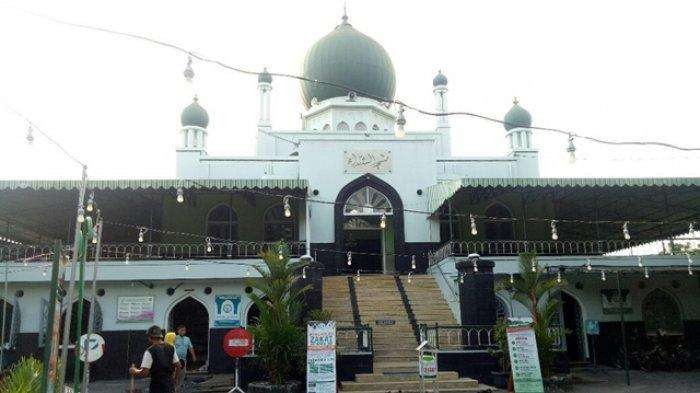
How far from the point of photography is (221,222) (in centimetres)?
2081

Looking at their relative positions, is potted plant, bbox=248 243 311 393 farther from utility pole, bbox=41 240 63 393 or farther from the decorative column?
utility pole, bbox=41 240 63 393

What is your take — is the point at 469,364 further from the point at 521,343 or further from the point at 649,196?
the point at 649,196

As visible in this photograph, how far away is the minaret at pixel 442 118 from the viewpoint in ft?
81.7

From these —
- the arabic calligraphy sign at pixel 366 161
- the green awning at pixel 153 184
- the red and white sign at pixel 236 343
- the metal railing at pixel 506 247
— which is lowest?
the red and white sign at pixel 236 343

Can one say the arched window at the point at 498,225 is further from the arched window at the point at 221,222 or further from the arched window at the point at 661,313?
the arched window at the point at 221,222

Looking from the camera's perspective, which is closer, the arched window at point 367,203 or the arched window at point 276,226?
the arched window at point 276,226

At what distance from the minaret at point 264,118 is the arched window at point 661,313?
569 inches

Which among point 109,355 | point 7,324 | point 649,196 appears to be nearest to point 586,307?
point 649,196

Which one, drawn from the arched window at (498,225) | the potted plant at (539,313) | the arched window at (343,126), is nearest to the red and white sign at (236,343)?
the potted plant at (539,313)

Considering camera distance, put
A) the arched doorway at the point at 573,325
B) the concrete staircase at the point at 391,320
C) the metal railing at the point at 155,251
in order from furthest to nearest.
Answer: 1. the arched doorway at the point at 573,325
2. the metal railing at the point at 155,251
3. the concrete staircase at the point at 391,320

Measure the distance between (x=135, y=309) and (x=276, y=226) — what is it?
5521mm

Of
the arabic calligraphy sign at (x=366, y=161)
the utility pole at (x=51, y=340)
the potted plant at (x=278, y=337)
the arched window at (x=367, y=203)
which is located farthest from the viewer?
the arabic calligraphy sign at (x=366, y=161)

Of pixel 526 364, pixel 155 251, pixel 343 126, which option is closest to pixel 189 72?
pixel 526 364

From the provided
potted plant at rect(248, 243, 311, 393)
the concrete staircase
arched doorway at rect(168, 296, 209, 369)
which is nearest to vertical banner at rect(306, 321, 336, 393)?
potted plant at rect(248, 243, 311, 393)
